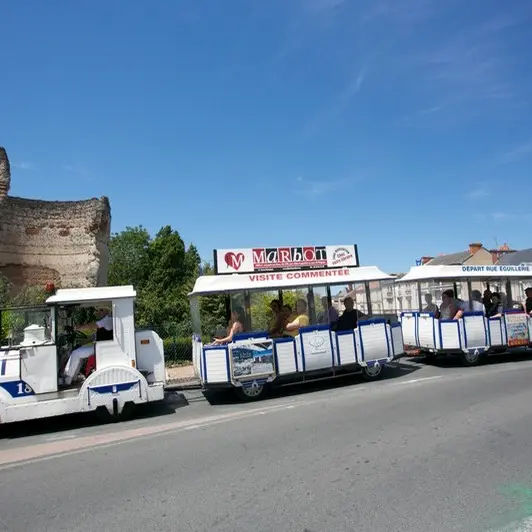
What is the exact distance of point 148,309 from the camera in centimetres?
2883

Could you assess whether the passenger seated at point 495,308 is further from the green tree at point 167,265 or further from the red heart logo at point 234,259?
the green tree at point 167,265

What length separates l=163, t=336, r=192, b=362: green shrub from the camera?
48.7ft

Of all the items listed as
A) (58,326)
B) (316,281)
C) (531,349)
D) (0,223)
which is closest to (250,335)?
(316,281)

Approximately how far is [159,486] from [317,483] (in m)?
1.60

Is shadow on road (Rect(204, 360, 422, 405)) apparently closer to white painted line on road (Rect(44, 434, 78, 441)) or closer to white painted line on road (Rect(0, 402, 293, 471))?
white painted line on road (Rect(0, 402, 293, 471))

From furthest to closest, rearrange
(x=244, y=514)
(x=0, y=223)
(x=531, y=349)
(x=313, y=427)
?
(x=0, y=223), (x=531, y=349), (x=313, y=427), (x=244, y=514)

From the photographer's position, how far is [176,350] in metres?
14.9

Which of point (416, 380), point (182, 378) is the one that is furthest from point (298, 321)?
point (182, 378)

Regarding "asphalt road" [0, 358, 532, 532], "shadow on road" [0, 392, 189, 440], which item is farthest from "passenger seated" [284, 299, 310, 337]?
"shadow on road" [0, 392, 189, 440]

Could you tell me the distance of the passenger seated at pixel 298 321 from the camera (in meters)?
9.52

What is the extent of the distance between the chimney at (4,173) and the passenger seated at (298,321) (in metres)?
24.0

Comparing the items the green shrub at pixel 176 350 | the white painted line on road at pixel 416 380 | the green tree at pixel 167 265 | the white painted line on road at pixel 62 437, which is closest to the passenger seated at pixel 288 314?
the white painted line on road at pixel 416 380

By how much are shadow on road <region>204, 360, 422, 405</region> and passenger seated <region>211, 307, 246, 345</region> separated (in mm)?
1248

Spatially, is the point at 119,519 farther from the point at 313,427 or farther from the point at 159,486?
the point at 313,427
